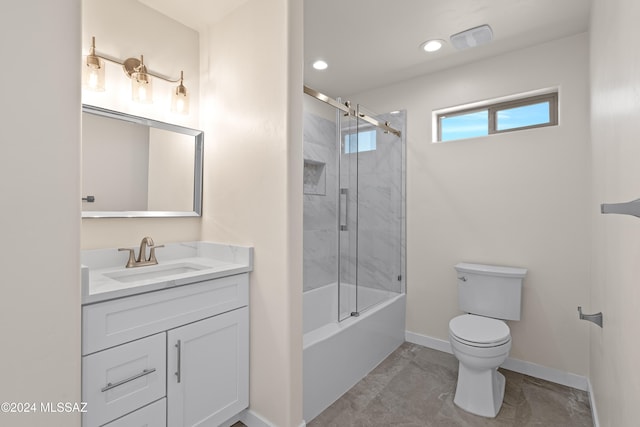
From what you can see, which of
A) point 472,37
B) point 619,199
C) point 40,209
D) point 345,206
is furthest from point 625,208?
point 472,37

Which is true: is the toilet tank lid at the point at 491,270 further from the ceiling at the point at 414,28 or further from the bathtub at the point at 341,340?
the ceiling at the point at 414,28

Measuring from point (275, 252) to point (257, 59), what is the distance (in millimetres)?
1104

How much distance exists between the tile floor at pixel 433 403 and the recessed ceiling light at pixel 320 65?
2519 mm

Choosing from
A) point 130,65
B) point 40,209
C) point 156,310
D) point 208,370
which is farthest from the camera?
point 130,65

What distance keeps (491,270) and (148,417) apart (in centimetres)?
233

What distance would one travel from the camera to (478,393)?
79.3 inches

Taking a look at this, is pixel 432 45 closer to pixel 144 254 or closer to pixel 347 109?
pixel 347 109

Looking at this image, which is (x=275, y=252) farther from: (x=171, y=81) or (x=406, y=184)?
(x=406, y=184)

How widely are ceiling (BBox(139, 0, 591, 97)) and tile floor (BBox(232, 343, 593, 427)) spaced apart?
8.12 ft

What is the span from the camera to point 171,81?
211 cm

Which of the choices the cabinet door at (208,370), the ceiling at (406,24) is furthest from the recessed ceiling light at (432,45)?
the cabinet door at (208,370)

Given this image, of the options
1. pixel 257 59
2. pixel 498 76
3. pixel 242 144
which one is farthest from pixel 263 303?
pixel 498 76

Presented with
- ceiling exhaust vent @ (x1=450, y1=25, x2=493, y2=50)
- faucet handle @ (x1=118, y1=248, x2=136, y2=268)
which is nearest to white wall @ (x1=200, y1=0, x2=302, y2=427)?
faucet handle @ (x1=118, y1=248, x2=136, y2=268)

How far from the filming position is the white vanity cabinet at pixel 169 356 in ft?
4.25
